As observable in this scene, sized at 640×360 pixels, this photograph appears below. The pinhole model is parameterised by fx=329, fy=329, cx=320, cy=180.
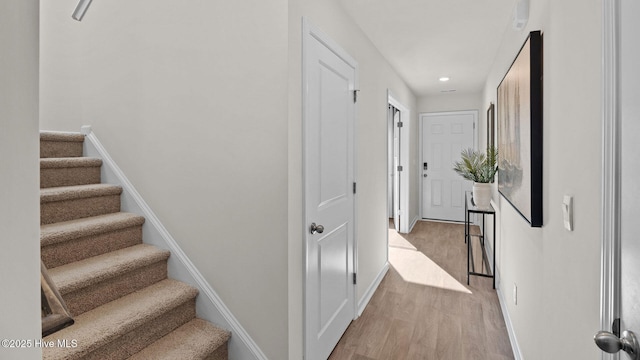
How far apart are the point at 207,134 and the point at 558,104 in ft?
5.51

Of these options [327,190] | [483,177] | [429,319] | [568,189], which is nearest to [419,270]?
[429,319]

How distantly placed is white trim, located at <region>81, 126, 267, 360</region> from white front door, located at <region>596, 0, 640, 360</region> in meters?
1.56

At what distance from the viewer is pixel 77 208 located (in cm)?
207

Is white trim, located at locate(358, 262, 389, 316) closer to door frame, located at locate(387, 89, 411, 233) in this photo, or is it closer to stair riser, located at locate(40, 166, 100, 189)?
door frame, located at locate(387, 89, 411, 233)

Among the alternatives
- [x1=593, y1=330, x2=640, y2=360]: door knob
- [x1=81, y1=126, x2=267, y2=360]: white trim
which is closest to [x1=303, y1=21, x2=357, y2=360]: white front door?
[x1=81, y1=126, x2=267, y2=360]: white trim

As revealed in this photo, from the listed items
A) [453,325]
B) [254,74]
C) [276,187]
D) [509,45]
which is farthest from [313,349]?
[509,45]

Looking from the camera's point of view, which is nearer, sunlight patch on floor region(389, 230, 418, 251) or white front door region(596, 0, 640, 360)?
white front door region(596, 0, 640, 360)

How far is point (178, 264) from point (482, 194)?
2.65m

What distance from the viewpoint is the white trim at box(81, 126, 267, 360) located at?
6.03 feet

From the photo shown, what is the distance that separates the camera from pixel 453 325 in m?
2.53

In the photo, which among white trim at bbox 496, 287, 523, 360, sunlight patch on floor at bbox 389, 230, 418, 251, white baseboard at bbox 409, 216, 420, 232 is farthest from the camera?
white baseboard at bbox 409, 216, 420, 232

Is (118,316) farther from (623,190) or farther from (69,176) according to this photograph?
(623,190)

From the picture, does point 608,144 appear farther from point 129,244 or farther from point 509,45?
point 129,244

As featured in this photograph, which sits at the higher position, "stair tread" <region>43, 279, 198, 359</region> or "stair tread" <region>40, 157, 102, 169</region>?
"stair tread" <region>40, 157, 102, 169</region>
